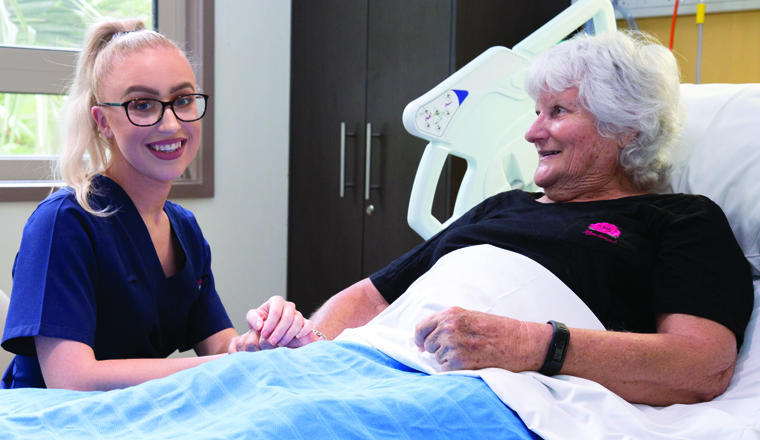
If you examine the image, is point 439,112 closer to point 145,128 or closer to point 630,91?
point 630,91

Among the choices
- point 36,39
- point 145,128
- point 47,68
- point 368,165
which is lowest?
point 368,165

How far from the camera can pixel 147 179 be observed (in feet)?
4.17

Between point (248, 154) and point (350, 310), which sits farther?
point (248, 154)

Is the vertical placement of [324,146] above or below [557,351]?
above

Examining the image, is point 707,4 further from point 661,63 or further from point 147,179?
point 147,179

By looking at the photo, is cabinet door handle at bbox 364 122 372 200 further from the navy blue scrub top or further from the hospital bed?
the hospital bed

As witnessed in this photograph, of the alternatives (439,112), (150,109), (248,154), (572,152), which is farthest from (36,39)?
(572,152)

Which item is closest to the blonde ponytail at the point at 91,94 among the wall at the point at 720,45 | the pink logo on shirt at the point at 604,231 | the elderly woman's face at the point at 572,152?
the elderly woman's face at the point at 572,152

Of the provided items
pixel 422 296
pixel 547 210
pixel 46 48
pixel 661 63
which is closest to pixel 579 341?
pixel 422 296

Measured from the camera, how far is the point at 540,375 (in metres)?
0.95

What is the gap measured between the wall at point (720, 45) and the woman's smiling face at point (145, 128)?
4.97 ft

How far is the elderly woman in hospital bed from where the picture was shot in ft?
3.20

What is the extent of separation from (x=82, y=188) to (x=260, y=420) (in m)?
0.65

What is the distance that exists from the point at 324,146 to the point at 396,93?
517 mm
